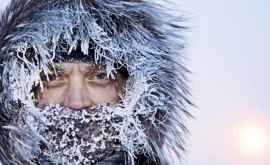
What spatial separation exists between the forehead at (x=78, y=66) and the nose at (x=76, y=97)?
34 mm

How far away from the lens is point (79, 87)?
5.80 feet

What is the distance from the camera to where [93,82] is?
5.84 ft

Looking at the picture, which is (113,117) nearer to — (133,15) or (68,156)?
(68,156)

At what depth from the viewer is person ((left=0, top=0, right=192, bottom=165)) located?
1.64 meters

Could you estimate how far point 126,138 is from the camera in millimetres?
1707

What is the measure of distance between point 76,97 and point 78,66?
82 mm

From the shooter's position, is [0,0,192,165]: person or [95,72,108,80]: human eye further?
[95,72,108,80]: human eye

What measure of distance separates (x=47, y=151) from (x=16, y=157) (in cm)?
9

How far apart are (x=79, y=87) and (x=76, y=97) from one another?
27 millimetres

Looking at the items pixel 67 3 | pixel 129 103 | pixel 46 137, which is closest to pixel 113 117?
pixel 129 103

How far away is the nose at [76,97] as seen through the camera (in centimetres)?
175

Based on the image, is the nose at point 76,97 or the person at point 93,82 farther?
the nose at point 76,97

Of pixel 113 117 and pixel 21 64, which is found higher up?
pixel 21 64

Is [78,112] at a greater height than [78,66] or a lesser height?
lesser
